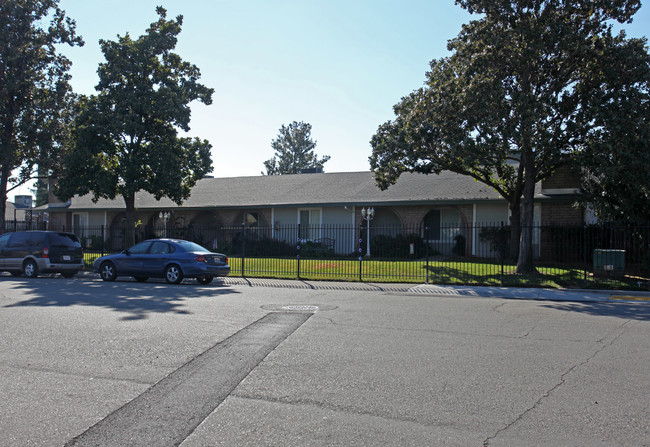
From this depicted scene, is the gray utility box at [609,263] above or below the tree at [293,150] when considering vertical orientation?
below

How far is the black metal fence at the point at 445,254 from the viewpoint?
1786cm

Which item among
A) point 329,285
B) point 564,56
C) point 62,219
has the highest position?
point 564,56

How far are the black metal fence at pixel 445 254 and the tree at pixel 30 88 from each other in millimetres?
5627

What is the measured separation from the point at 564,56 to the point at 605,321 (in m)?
11.4

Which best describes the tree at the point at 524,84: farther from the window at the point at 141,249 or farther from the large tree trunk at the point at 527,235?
the window at the point at 141,249

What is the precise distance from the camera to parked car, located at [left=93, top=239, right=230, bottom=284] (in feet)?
52.9

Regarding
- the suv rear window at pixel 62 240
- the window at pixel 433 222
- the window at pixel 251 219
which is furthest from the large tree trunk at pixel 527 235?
the window at pixel 251 219

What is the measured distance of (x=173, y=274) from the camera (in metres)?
16.3

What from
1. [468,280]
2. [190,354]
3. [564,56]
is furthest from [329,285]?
[564,56]

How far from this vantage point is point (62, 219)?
36.8 meters

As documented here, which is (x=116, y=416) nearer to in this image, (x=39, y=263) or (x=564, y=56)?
(x=39, y=263)

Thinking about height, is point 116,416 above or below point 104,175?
below

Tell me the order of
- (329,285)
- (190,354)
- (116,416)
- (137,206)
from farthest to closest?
(137,206) → (329,285) → (190,354) → (116,416)

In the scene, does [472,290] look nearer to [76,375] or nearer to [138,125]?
[76,375]
